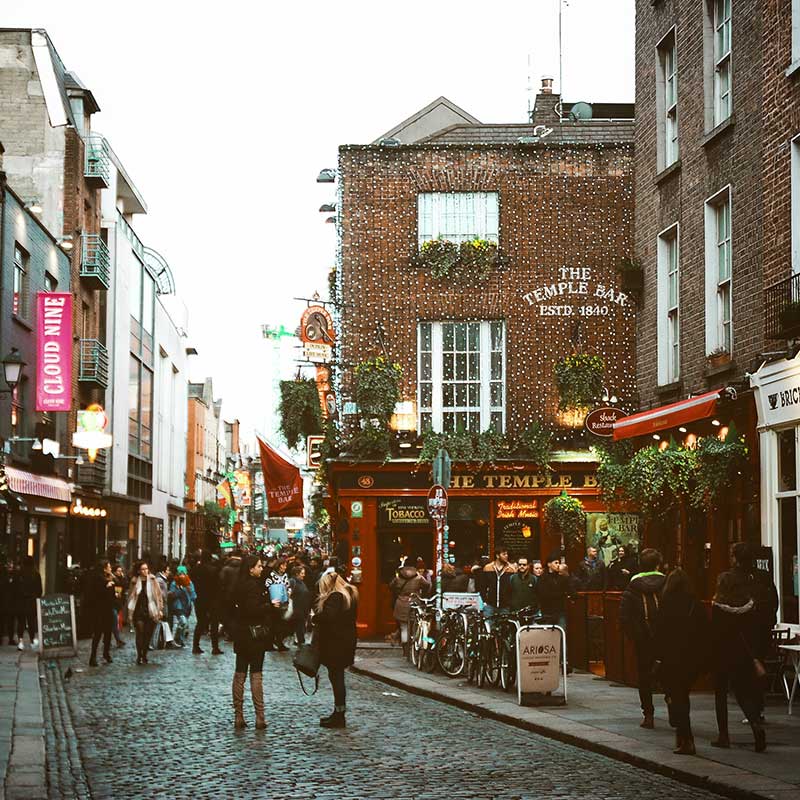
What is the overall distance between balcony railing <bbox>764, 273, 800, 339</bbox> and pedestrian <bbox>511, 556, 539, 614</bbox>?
6.81 meters

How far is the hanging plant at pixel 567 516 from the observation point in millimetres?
31719

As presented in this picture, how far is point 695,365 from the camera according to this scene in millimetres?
20812

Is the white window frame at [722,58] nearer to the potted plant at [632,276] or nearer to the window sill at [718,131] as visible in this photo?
the window sill at [718,131]

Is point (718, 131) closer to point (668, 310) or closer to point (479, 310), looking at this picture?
point (668, 310)

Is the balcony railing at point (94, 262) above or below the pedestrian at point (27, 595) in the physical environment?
above

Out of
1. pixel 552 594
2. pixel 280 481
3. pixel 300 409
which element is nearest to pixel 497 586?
pixel 552 594

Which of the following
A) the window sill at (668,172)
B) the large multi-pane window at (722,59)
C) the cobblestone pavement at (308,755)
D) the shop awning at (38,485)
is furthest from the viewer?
the shop awning at (38,485)

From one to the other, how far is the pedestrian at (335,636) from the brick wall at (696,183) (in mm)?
6674

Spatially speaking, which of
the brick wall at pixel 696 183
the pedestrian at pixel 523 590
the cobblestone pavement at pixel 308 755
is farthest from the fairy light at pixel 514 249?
the cobblestone pavement at pixel 308 755

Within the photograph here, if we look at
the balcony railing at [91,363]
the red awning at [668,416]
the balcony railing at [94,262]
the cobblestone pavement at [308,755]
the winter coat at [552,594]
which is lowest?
the cobblestone pavement at [308,755]

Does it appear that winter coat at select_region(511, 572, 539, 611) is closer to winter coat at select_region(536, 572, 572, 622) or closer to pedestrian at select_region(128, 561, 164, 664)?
winter coat at select_region(536, 572, 572, 622)

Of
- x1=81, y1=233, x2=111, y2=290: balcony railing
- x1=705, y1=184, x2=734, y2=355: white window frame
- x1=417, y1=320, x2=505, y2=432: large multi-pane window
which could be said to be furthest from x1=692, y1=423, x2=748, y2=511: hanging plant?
x1=81, y1=233, x2=111, y2=290: balcony railing

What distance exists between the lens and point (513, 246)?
107 feet

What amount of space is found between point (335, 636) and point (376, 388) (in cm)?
1667
